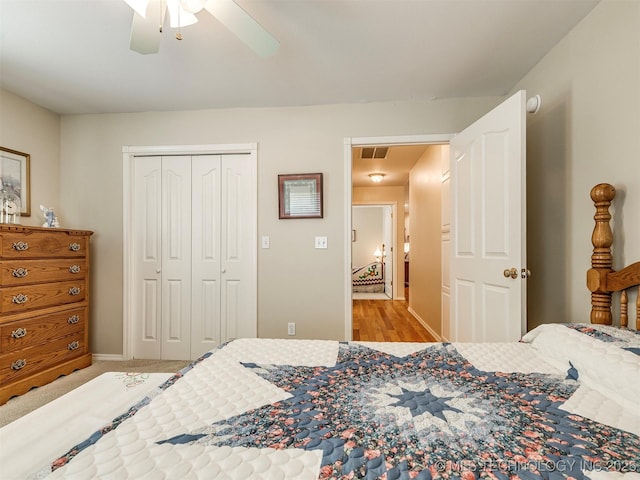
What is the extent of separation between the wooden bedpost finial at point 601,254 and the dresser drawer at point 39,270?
140 inches

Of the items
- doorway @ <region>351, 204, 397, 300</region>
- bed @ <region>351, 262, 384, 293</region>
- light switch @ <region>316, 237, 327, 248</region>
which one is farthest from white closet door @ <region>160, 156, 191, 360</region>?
bed @ <region>351, 262, 384, 293</region>

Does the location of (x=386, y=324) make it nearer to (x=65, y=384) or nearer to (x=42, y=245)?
(x=65, y=384)

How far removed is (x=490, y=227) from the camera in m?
2.08

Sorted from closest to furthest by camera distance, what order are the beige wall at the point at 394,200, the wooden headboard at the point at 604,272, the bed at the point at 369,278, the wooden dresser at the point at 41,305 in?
the wooden headboard at the point at 604,272 < the wooden dresser at the point at 41,305 < the beige wall at the point at 394,200 < the bed at the point at 369,278

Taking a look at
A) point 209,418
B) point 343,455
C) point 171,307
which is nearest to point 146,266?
point 171,307

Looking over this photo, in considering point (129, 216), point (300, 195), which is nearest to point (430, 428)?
point (300, 195)

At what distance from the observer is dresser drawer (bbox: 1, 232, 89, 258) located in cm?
219

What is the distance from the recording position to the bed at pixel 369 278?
7.49 m

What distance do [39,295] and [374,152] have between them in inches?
150

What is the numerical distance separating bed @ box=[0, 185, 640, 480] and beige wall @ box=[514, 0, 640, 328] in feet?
1.49

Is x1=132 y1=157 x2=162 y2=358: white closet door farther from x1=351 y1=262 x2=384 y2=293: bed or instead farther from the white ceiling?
x1=351 y1=262 x2=384 y2=293: bed

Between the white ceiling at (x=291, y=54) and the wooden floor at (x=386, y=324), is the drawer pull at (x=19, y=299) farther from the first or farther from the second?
the wooden floor at (x=386, y=324)

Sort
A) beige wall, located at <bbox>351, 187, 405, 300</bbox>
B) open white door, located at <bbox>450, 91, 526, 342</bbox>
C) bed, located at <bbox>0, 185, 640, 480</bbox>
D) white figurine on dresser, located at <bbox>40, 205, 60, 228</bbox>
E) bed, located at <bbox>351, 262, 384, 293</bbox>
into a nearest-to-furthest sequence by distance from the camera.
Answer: bed, located at <bbox>0, 185, 640, 480</bbox> < open white door, located at <bbox>450, 91, 526, 342</bbox> < white figurine on dresser, located at <bbox>40, 205, 60, 228</bbox> < beige wall, located at <bbox>351, 187, 405, 300</bbox> < bed, located at <bbox>351, 262, 384, 293</bbox>

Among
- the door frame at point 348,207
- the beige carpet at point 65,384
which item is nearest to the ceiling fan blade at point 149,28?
the door frame at point 348,207
